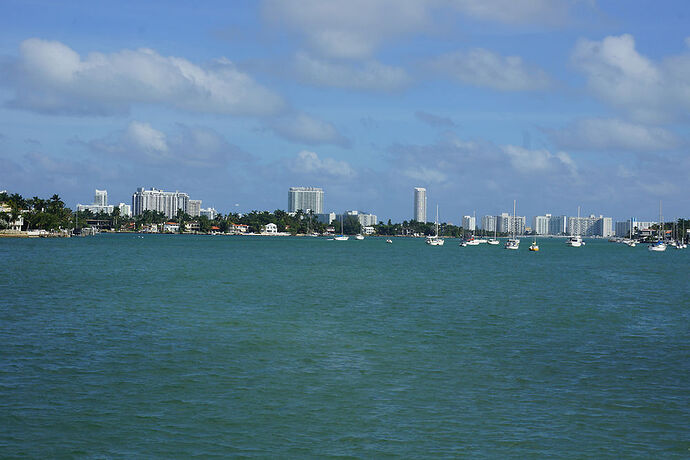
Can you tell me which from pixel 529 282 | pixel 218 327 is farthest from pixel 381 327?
pixel 529 282

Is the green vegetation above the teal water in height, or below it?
above

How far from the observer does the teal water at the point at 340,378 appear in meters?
16.1

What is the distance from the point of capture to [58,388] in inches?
794

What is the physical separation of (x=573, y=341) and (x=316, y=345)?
36.8ft

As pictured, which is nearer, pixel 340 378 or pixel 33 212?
pixel 340 378

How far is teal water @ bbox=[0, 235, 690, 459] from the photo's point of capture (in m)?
16.1

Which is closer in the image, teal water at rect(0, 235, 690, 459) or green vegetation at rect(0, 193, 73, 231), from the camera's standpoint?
teal water at rect(0, 235, 690, 459)

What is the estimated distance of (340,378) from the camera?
22328 millimetres

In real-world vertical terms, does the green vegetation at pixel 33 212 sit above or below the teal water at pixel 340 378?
above

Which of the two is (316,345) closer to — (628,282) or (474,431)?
(474,431)

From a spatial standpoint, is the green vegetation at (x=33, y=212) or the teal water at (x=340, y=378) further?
the green vegetation at (x=33, y=212)

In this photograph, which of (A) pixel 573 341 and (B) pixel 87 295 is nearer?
(A) pixel 573 341

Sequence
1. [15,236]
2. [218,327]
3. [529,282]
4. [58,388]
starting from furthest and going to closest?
[15,236], [529,282], [218,327], [58,388]

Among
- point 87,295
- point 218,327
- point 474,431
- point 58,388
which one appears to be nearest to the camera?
point 474,431
